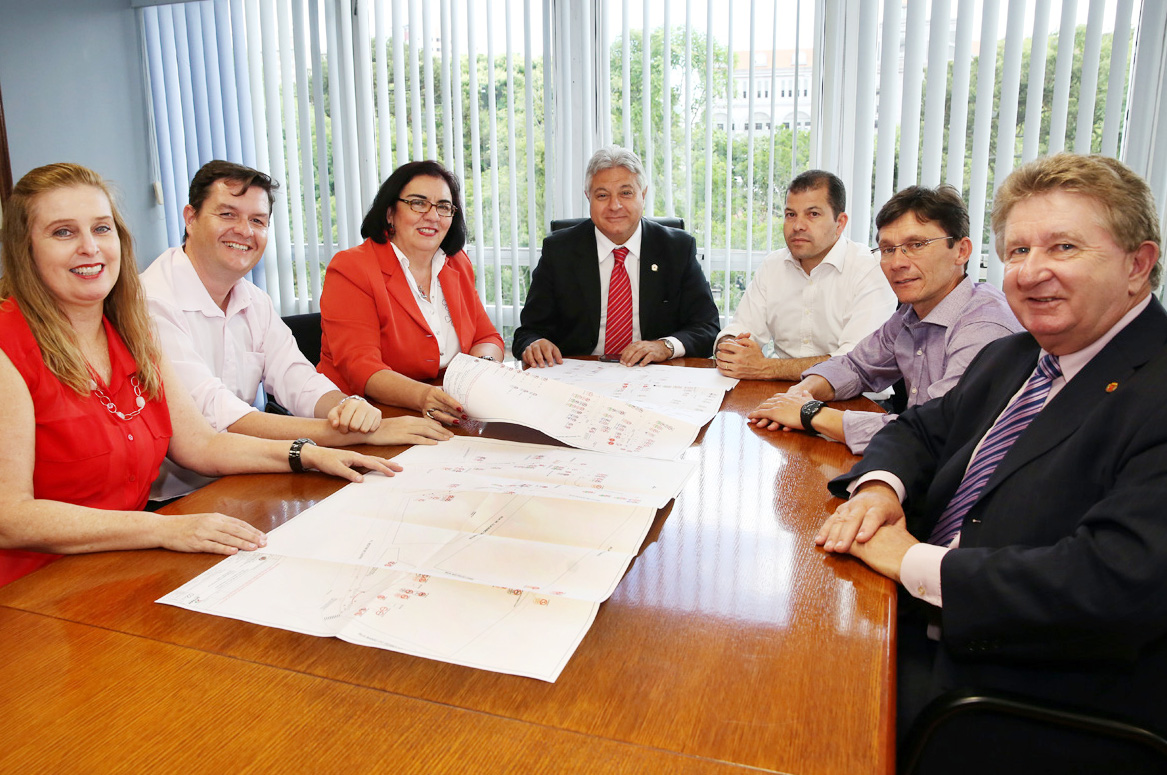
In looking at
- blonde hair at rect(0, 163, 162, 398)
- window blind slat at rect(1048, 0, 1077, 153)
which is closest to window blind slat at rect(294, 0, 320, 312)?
blonde hair at rect(0, 163, 162, 398)

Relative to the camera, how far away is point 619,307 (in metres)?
3.04

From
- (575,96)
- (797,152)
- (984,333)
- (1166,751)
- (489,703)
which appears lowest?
(1166,751)

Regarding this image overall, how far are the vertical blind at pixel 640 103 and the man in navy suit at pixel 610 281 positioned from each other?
31.7 inches

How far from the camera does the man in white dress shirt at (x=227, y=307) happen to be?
1.98 metres

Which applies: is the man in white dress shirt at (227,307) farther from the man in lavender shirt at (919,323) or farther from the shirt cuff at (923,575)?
the shirt cuff at (923,575)

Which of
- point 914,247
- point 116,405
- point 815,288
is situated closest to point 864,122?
point 815,288

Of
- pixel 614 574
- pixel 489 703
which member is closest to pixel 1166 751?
pixel 614 574

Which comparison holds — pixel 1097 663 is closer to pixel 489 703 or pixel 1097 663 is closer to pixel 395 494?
pixel 489 703

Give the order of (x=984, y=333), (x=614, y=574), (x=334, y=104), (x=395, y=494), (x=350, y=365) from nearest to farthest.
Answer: (x=614, y=574), (x=395, y=494), (x=984, y=333), (x=350, y=365), (x=334, y=104)

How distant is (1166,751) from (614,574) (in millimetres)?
649

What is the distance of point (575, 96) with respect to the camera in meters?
3.86

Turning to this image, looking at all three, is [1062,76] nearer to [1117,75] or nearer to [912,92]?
[1117,75]

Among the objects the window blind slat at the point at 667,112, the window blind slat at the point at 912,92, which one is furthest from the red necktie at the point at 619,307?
the window blind slat at the point at 912,92

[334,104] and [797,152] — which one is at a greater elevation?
[334,104]
